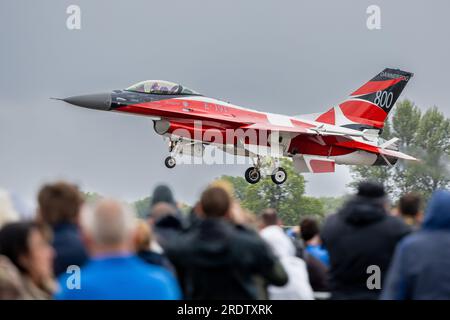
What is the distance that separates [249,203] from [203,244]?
38.8 metres

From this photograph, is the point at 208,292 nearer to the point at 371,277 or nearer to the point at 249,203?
the point at 371,277

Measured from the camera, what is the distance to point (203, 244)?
26.6ft

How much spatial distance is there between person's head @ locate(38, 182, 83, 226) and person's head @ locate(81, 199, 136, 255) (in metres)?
1.59

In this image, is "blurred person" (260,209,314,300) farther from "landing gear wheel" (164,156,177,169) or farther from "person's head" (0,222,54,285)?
"landing gear wheel" (164,156,177,169)

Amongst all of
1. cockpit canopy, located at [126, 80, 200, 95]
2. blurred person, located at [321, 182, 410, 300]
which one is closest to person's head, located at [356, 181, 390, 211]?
blurred person, located at [321, 182, 410, 300]

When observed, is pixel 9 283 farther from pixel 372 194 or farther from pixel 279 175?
pixel 279 175

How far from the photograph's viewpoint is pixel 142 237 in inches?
330

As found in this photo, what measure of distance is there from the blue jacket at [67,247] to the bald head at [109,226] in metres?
1.63

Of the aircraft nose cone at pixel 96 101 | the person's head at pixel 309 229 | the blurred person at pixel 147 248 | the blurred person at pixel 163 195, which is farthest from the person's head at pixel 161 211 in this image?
the aircraft nose cone at pixel 96 101

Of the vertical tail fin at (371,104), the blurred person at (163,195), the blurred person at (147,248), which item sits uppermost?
the vertical tail fin at (371,104)

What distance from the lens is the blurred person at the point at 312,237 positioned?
11383 mm

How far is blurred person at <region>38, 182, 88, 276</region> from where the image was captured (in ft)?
26.6

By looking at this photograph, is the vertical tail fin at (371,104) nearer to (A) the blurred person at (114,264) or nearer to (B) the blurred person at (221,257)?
(B) the blurred person at (221,257)
